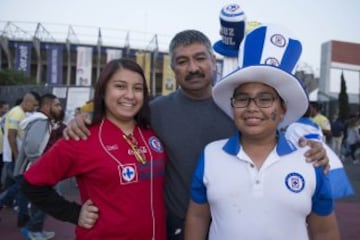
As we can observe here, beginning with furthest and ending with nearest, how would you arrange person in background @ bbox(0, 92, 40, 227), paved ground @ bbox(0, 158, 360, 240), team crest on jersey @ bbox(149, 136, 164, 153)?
person in background @ bbox(0, 92, 40, 227), paved ground @ bbox(0, 158, 360, 240), team crest on jersey @ bbox(149, 136, 164, 153)

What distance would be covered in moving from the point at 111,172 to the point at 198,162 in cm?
45

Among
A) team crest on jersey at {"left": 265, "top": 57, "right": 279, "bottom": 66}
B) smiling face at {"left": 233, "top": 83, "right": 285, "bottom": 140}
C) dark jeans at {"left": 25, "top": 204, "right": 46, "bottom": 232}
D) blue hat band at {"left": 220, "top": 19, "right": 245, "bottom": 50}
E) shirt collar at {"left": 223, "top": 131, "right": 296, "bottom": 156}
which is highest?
blue hat band at {"left": 220, "top": 19, "right": 245, "bottom": 50}

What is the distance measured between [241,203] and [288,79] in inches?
24.2

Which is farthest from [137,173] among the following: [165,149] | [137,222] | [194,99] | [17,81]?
[17,81]

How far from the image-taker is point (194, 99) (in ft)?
8.45

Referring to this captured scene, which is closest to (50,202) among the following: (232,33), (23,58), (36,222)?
(232,33)

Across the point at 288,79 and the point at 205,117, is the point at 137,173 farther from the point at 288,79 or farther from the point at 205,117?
the point at 288,79

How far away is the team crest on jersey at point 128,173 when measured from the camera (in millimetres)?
2025

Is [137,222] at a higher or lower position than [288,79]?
lower

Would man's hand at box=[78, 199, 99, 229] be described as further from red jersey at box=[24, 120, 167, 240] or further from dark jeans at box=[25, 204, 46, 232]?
dark jeans at box=[25, 204, 46, 232]

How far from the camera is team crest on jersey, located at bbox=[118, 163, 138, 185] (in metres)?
2.03

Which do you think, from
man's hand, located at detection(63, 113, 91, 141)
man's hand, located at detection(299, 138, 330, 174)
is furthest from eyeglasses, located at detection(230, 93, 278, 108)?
man's hand, located at detection(63, 113, 91, 141)

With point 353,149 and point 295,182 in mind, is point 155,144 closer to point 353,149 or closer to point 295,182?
point 295,182

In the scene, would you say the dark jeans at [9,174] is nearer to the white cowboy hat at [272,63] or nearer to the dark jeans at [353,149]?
the white cowboy hat at [272,63]
